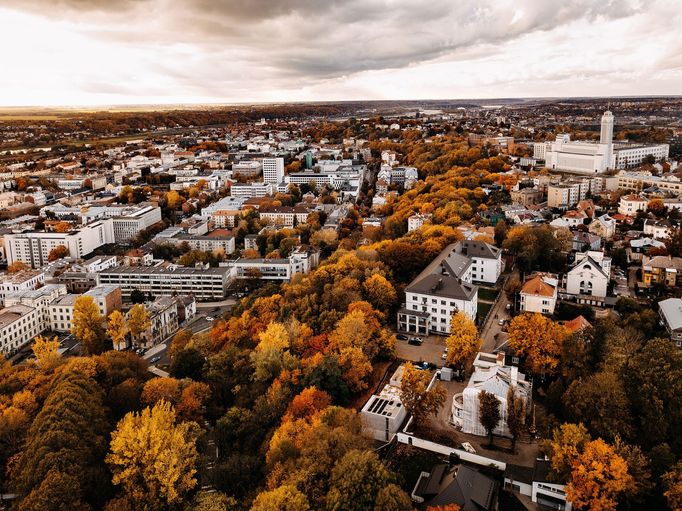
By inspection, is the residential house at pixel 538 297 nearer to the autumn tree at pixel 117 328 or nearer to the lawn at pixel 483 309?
the lawn at pixel 483 309

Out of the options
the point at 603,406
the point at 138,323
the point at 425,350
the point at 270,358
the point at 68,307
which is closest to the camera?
the point at 603,406

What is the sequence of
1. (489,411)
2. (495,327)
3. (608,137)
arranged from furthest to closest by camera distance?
(608,137), (495,327), (489,411)

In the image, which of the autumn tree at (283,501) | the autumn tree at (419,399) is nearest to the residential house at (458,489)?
the autumn tree at (419,399)

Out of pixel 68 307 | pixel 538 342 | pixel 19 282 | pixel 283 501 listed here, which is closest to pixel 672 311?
pixel 538 342

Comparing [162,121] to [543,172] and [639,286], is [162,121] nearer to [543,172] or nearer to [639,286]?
[543,172]

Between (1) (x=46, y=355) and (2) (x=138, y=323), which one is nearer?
(1) (x=46, y=355)

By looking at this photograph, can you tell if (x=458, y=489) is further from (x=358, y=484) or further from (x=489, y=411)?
(x=489, y=411)

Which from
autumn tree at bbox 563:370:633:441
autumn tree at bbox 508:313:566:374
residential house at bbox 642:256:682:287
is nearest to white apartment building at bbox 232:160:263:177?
residential house at bbox 642:256:682:287
